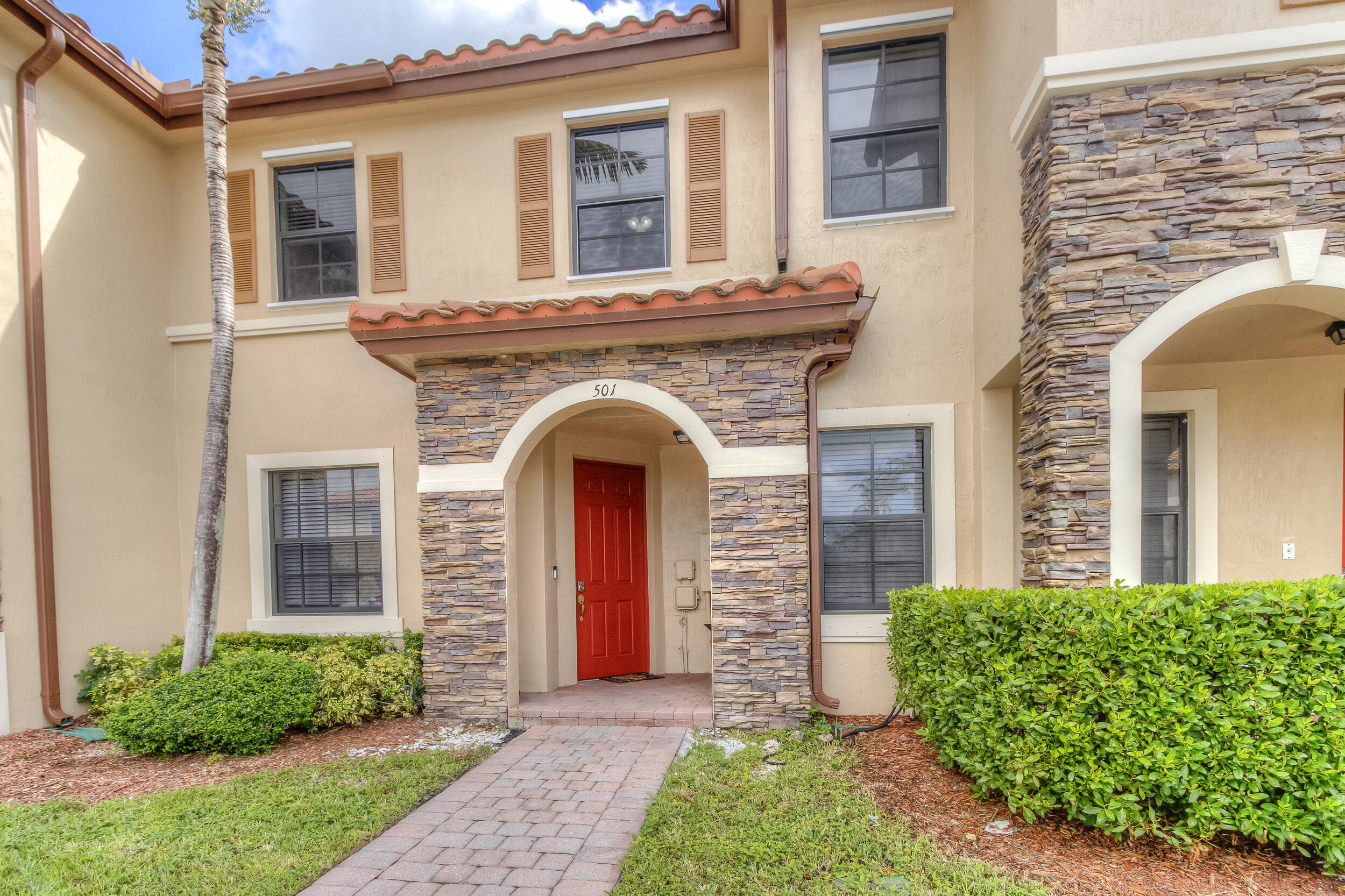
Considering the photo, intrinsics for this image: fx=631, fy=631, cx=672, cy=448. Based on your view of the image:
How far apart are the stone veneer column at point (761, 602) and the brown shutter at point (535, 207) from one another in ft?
10.6

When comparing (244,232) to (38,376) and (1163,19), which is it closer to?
(38,376)

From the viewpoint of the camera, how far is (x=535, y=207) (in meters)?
6.75

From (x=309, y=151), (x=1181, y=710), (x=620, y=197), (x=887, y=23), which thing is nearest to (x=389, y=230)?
(x=309, y=151)

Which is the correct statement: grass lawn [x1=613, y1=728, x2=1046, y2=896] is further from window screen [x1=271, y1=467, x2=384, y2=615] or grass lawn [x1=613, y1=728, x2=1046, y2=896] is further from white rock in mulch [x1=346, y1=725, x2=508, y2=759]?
window screen [x1=271, y1=467, x2=384, y2=615]

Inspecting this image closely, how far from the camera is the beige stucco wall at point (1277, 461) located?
516 cm

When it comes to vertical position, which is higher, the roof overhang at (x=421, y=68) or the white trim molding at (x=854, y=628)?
the roof overhang at (x=421, y=68)

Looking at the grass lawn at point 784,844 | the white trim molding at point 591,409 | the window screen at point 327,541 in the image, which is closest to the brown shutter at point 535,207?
the white trim molding at point 591,409

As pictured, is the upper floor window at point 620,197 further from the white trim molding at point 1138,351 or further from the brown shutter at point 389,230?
the white trim molding at point 1138,351

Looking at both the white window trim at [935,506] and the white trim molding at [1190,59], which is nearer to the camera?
the white trim molding at [1190,59]

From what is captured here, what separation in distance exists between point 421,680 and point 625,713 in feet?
6.75

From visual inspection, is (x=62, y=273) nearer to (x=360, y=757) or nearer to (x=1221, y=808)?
(x=360, y=757)

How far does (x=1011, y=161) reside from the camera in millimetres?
4750

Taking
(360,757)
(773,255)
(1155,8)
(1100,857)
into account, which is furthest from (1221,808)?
(360,757)

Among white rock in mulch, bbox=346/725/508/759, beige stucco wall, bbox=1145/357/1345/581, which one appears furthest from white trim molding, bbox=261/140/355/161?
beige stucco wall, bbox=1145/357/1345/581
